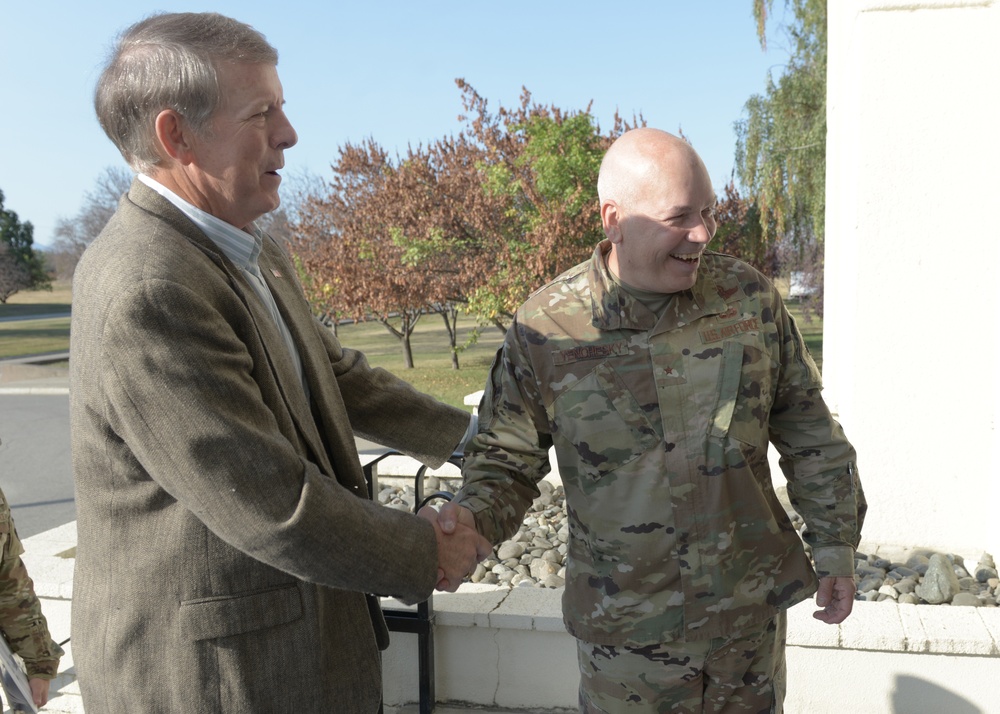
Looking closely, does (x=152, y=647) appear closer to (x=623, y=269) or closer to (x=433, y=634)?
(x=623, y=269)

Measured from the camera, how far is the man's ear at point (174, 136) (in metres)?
1.73

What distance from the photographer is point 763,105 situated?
800 inches

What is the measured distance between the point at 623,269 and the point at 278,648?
1243mm

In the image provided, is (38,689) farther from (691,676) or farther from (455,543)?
(691,676)

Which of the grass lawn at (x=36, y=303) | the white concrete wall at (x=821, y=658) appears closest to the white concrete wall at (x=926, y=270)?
the white concrete wall at (x=821, y=658)

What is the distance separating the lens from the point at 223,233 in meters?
1.87

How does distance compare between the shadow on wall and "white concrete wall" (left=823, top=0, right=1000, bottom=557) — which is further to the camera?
"white concrete wall" (left=823, top=0, right=1000, bottom=557)

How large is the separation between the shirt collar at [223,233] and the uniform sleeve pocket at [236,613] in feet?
2.35

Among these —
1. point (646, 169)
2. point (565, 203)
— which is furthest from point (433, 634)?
point (565, 203)

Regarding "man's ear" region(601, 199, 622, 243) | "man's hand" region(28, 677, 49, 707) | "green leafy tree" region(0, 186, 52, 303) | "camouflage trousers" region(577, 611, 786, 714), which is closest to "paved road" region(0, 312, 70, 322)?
"green leafy tree" region(0, 186, 52, 303)

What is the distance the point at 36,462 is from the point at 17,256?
36.9 m

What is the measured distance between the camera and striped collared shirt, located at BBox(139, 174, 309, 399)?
Result: 1819mm

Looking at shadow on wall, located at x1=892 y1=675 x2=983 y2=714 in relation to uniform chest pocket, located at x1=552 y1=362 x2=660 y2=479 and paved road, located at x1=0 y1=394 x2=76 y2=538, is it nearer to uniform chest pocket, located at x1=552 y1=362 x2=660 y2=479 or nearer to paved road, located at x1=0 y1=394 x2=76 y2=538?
uniform chest pocket, located at x1=552 y1=362 x2=660 y2=479

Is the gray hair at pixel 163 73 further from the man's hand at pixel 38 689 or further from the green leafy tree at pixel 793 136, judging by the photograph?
the green leafy tree at pixel 793 136
